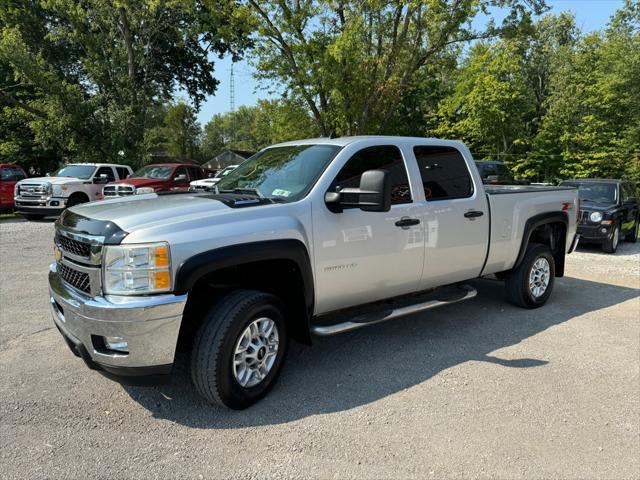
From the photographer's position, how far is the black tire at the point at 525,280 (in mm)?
5922

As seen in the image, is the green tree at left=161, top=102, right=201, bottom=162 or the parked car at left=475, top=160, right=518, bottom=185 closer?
the parked car at left=475, top=160, right=518, bottom=185

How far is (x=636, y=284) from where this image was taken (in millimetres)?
7996

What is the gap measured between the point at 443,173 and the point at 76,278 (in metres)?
3.46

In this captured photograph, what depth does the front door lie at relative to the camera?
3.85 metres

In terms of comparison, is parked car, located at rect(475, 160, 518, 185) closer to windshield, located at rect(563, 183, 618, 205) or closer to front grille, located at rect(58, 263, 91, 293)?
windshield, located at rect(563, 183, 618, 205)

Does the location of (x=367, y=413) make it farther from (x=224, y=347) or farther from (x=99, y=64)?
(x=99, y=64)

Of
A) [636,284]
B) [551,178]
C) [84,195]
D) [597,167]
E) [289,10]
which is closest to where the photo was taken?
[636,284]

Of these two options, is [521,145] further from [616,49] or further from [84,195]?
[84,195]

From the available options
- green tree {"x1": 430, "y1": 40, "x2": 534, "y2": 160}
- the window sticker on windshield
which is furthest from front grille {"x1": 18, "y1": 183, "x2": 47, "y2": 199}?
green tree {"x1": 430, "y1": 40, "x2": 534, "y2": 160}

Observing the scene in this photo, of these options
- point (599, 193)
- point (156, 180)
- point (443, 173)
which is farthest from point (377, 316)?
point (156, 180)

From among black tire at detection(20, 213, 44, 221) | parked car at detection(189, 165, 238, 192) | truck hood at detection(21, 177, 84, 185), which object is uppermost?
truck hood at detection(21, 177, 84, 185)

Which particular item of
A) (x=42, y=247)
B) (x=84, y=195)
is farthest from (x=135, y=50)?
(x=42, y=247)

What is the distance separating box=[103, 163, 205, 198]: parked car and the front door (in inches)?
Answer: 426

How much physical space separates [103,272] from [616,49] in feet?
102
